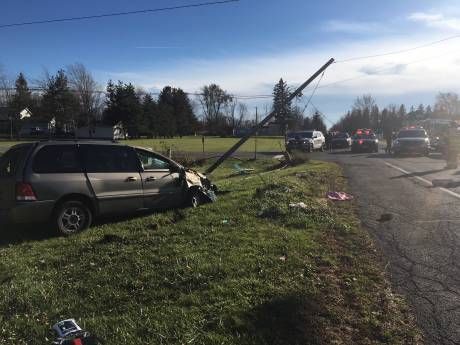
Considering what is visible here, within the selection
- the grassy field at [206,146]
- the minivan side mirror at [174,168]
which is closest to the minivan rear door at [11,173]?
the minivan side mirror at [174,168]

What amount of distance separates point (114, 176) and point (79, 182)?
2.53 feet

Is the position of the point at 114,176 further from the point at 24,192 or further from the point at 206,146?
the point at 206,146

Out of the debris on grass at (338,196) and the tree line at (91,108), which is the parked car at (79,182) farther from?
the tree line at (91,108)

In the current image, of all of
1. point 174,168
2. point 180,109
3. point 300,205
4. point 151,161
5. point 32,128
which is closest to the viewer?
point 151,161

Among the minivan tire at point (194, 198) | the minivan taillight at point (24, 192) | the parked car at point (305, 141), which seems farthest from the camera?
the parked car at point (305, 141)

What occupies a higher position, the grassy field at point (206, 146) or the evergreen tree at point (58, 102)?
the evergreen tree at point (58, 102)

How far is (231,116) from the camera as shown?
147500 millimetres

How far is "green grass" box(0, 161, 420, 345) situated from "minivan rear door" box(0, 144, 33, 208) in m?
0.70

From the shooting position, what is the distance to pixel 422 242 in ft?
26.8

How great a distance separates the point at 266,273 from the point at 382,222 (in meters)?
4.42

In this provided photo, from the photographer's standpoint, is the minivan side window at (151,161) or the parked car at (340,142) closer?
the minivan side window at (151,161)

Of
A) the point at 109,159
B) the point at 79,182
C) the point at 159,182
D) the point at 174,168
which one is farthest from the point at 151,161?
the point at 79,182

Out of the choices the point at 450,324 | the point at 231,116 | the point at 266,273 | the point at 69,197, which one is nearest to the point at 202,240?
the point at 266,273

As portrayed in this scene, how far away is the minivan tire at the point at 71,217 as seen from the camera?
29.0ft
